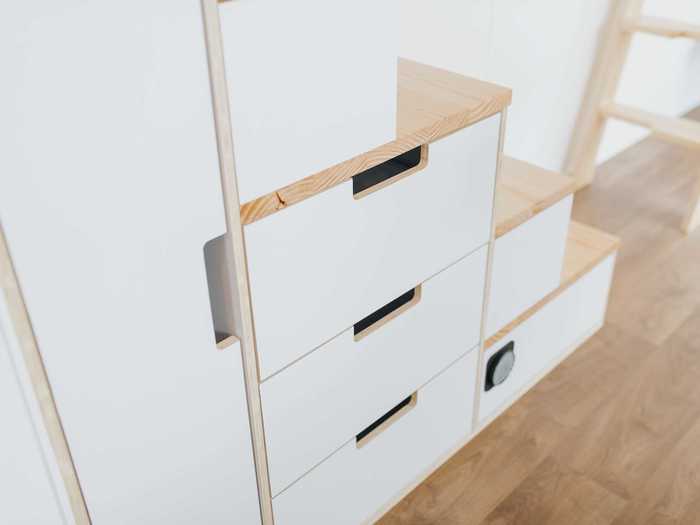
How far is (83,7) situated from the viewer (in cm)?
61

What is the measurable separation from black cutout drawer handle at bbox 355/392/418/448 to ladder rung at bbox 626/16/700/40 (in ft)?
4.54

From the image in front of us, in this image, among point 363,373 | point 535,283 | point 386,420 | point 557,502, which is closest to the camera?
point 363,373

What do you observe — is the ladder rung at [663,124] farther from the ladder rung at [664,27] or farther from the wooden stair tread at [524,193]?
the wooden stair tread at [524,193]

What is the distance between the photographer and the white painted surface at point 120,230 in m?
0.62

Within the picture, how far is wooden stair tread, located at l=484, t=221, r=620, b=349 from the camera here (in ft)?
4.93

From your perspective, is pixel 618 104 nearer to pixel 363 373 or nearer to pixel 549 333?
pixel 549 333

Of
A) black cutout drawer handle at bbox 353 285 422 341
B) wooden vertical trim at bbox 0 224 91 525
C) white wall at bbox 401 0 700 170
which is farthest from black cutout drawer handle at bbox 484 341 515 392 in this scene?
wooden vertical trim at bbox 0 224 91 525

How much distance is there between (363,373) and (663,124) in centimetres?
146

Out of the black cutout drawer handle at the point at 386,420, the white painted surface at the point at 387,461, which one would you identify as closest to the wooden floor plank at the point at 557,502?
the white painted surface at the point at 387,461

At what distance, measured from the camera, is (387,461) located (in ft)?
4.20

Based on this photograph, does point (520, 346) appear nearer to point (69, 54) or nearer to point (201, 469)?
point (201, 469)

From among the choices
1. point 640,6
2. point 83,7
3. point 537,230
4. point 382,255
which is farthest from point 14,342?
point 640,6

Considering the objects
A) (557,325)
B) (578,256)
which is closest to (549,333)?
(557,325)

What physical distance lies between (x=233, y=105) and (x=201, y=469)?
460 millimetres
